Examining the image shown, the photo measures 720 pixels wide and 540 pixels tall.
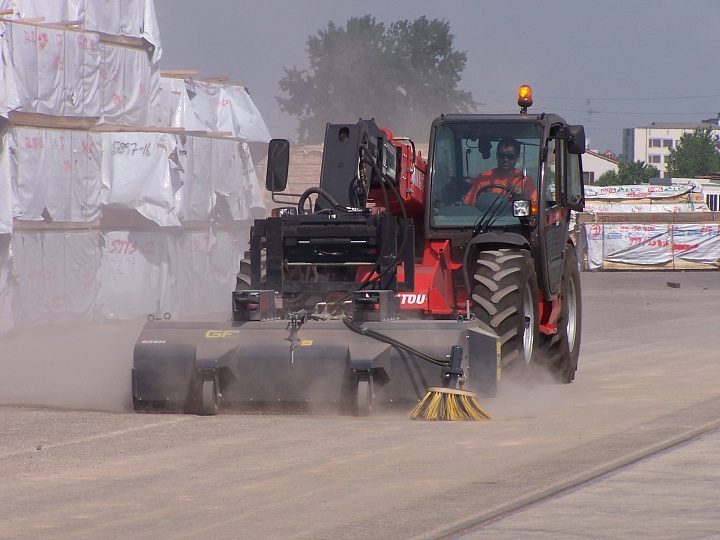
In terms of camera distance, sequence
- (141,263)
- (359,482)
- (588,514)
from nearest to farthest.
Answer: (588,514)
(359,482)
(141,263)

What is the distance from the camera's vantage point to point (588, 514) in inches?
245

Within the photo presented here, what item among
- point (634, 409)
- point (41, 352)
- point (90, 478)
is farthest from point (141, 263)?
point (90, 478)

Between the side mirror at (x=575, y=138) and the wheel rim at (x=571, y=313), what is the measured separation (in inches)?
87.0

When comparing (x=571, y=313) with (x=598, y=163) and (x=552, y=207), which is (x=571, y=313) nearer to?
(x=552, y=207)

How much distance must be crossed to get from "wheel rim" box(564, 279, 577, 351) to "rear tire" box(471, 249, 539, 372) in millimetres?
2725

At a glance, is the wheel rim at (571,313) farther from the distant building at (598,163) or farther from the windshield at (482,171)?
the distant building at (598,163)

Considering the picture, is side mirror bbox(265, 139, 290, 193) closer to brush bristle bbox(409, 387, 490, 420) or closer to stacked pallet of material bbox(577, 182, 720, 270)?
brush bristle bbox(409, 387, 490, 420)

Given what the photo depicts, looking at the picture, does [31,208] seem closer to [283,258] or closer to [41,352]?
[41,352]

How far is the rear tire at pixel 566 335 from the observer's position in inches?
500

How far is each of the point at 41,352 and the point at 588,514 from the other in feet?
36.6

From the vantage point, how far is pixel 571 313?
45.4ft

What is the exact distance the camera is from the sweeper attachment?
953 centimetres

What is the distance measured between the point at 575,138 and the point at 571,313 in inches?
110

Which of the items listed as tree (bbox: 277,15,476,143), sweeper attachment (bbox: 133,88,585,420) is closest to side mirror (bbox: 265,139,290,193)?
sweeper attachment (bbox: 133,88,585,420)
